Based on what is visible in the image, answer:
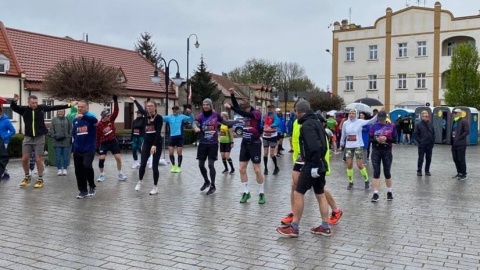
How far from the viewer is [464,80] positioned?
124 feet

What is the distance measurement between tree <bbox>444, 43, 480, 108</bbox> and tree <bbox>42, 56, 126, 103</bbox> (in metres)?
24.5

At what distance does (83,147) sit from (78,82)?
18.9 m

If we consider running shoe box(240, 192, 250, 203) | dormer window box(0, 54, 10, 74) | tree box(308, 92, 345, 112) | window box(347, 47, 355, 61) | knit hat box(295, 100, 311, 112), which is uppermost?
window box(347, 47, 355, 61)

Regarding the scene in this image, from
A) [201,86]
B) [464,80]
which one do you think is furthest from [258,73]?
[464,80]

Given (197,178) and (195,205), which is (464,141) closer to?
(197,178)

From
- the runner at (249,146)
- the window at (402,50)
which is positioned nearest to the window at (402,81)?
the window at (402,50)

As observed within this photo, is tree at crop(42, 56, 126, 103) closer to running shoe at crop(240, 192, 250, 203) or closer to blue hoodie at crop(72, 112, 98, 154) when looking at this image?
blue hoodie at crop(72, 112, 98, 154)

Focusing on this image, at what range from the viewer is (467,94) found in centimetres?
3769

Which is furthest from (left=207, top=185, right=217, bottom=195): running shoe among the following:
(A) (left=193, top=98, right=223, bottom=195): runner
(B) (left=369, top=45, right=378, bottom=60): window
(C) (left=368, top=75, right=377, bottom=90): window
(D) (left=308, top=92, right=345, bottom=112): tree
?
(B) (left=369, top=45, right=378, bottom=60): window

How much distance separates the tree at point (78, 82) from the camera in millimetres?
27422

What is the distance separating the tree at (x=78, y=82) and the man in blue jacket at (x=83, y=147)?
17.8 metres

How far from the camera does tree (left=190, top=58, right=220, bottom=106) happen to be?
174ft

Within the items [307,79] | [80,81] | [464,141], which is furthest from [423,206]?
[307,79]

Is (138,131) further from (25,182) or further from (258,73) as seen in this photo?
(258,73)
